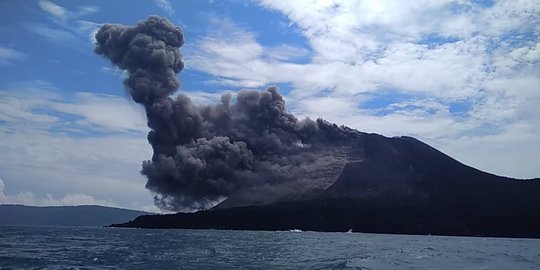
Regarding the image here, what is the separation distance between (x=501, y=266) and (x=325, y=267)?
1948 centimetres

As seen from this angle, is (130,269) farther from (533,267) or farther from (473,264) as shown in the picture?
(533,267)

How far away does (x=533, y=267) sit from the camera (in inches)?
2176

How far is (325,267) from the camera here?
4716 centimetres

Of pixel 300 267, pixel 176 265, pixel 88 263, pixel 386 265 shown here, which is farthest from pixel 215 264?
pixel 386 265

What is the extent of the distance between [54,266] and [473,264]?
3808 cm

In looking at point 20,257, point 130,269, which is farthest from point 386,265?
point 20,257

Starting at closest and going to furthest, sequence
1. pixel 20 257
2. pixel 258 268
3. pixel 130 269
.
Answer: pixel 130 269, pixel 258 268, pixel 20 257

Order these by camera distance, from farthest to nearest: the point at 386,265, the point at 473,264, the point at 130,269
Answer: the point at 473,264 → the point at 386,265 → the point at 130,269

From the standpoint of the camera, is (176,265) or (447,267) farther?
(447,267)

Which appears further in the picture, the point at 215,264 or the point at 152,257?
the point at 152,257

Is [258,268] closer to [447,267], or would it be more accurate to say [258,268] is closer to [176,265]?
[176,265]

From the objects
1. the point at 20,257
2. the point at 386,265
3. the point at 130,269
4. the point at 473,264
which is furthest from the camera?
the point at 473,264

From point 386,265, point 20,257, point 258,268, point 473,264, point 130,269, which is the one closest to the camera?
point 130,269

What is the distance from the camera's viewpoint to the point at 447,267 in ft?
169
